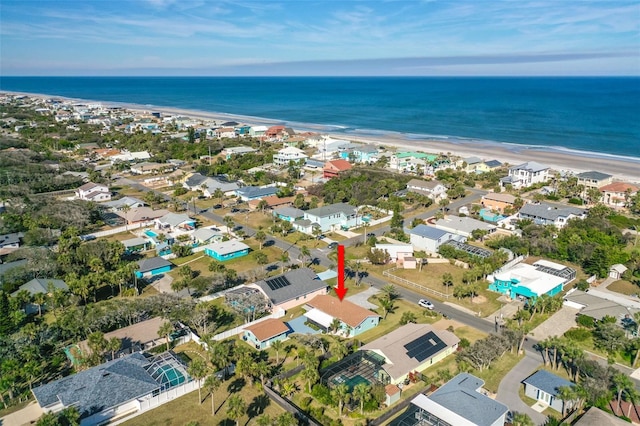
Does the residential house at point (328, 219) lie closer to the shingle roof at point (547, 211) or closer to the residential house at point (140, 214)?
the residential house at point (140, 214)

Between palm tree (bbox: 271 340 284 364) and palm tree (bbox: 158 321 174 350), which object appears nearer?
palm tree (bbox: 271 340 284 364)

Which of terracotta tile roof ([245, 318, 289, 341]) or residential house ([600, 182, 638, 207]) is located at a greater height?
residential house ([600, 182, 638, 207])

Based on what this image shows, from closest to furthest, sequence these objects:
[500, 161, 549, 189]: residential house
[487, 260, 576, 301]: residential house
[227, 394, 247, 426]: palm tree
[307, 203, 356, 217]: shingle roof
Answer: [227, 394, 247, 426]: palm tree
[487, 260, 576, 301]: residential house
[307, 203, 356, 217]: shingle roof
[500, 161, 549, 189]: residential house

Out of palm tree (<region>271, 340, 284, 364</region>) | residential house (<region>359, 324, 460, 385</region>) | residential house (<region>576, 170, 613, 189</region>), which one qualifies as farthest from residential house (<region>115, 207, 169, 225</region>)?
residential house (<region>576, 170, 613, 189</region>)

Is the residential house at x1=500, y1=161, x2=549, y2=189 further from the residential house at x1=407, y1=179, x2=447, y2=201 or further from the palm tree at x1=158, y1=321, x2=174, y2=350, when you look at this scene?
the palm tree at x1=158, y1=321, x2=174, y2=350

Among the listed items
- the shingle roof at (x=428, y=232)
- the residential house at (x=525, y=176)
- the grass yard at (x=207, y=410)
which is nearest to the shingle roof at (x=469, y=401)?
the grass yard at (x=207, y=410)

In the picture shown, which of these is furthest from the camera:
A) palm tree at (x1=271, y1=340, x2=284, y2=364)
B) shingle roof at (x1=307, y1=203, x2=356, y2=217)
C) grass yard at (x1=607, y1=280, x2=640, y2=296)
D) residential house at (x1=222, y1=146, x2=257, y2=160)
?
residential house at (x1=222, y1=146, x2=257, y2=160)
